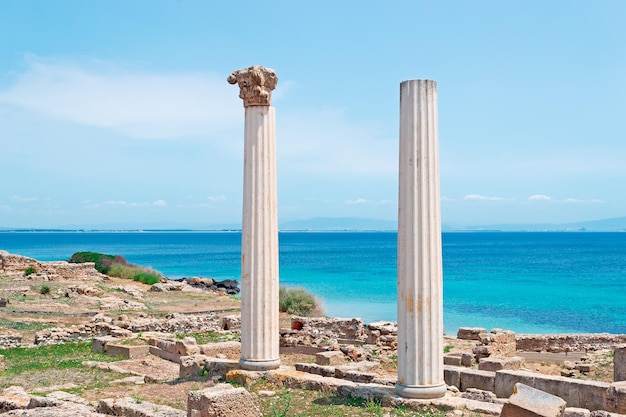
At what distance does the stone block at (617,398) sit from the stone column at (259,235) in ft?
15.3

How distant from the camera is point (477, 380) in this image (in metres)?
11.5

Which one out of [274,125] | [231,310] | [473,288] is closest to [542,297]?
[473,288]

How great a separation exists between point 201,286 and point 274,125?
108 feet

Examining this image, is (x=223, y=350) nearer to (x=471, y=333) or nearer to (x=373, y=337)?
(x=373, y=337)

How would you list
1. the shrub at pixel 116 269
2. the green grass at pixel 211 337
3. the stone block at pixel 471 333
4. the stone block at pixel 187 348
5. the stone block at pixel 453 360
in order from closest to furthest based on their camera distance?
the stone block at pixel 187 348 → the stone block at pixel 453 360 → the green grass at pixel 211 337 → the stone block at pixel 471 333 → the shrub at pixel 116 269

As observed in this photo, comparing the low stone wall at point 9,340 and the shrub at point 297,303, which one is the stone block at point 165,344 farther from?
the shrub at point 297,303

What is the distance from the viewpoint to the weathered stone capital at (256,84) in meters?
10.7

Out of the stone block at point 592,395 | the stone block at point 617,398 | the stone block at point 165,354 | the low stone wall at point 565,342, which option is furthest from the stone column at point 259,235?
the low stone wall at point 565,342

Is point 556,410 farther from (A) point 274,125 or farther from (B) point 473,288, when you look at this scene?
(B) point 473,288

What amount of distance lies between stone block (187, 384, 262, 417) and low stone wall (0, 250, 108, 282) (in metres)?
28.7

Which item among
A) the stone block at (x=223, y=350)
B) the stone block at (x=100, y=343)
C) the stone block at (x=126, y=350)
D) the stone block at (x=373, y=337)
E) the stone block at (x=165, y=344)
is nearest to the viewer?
the stone block at (x=223, y=350)

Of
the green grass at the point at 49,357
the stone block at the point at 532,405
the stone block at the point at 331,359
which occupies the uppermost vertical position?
the stone block at the point at 532,405

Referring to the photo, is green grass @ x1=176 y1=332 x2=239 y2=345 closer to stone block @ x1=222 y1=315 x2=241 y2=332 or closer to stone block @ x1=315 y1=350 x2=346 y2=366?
stone block @ x1=222 y1=315 x2=241 y2=332

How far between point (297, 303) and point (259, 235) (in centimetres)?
1667
